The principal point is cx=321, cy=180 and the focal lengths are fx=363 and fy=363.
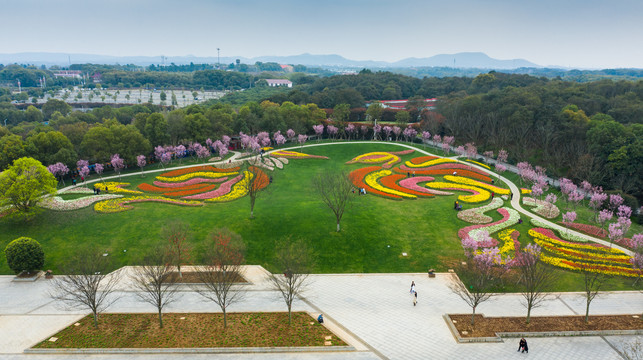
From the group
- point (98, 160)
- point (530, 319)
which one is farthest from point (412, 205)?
point (98, 160)

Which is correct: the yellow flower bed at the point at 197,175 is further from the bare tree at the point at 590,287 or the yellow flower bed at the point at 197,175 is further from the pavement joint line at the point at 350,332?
the bare tree at the point at 590,287

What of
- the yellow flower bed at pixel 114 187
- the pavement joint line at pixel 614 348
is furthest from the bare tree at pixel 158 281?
the pavement joint line at pixel 614 348

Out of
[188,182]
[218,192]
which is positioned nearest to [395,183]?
[218,192]

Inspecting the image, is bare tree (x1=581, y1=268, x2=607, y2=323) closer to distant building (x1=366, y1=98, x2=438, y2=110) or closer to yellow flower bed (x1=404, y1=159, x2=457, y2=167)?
yellow flower bed (x1=404, y1=159, x2=457, y2=167)

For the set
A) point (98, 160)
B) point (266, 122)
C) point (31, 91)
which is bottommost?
point (98, 160)

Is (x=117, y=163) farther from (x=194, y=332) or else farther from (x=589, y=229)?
(x=589, y=229)

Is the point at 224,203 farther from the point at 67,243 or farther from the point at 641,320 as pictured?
the point at 641,320

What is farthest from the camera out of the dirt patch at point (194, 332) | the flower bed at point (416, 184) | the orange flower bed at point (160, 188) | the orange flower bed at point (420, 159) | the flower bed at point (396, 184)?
the orange flower bed at point (420, 159)
